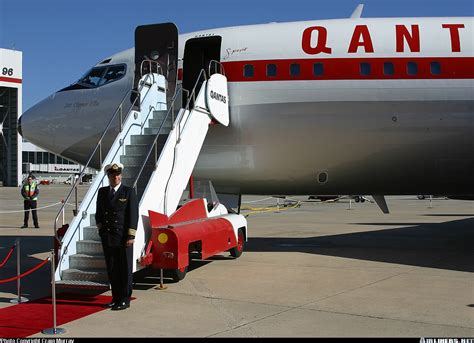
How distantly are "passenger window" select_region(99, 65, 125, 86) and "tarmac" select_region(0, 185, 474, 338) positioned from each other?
4026 mm

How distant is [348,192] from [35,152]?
343 ft

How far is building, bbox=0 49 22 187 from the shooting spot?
222 ft

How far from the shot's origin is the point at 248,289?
834 centimetres

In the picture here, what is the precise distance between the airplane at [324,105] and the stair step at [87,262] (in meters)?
3.80

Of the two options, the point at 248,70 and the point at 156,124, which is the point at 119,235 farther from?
the point at 248,70

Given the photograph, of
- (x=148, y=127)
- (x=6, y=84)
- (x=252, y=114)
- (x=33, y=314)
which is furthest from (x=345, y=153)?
(x=6, y=84)

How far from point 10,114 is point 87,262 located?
69.3m

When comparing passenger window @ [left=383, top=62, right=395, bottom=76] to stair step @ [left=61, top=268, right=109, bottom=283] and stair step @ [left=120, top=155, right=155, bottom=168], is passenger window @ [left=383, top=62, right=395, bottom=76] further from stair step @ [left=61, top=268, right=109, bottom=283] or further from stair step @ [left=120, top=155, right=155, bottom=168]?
stair step @ [left=61, top=268, right=109, bottom=283]

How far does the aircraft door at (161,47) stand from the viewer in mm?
11211

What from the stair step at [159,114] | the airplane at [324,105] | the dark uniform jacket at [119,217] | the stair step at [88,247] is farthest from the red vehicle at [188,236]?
the stair step at [159,114]

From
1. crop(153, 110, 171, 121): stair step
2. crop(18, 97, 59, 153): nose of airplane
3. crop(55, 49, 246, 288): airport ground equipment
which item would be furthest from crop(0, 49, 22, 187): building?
crop(153, 110, 171, 121): stair step

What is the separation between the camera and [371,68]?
10.8 metres

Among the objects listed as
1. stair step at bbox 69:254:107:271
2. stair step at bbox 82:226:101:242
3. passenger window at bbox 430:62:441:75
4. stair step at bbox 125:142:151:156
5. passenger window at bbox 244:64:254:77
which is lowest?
stair step at bbox 69:254:107:271

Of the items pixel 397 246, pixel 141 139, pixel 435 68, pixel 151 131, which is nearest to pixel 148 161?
pixel 141 139
